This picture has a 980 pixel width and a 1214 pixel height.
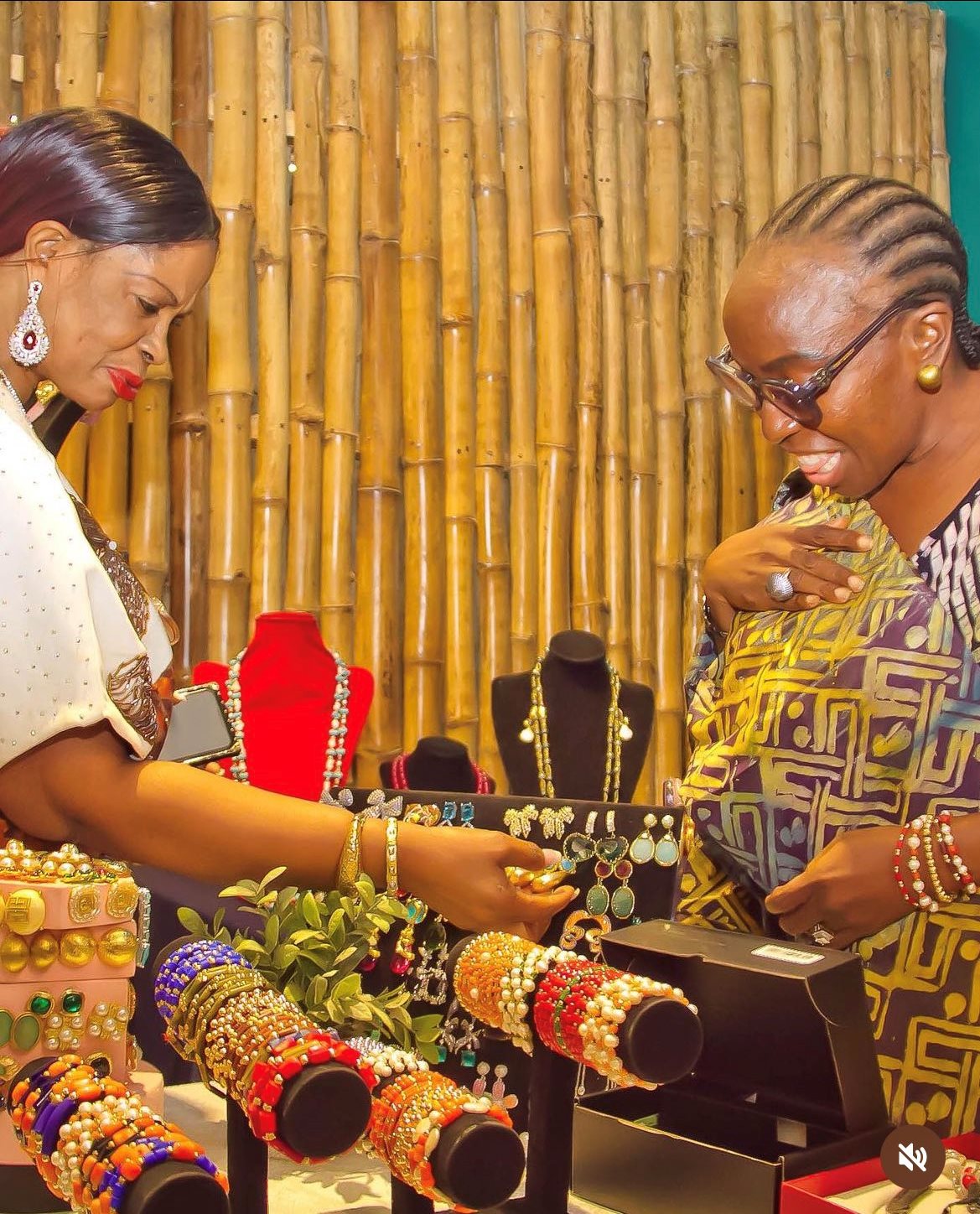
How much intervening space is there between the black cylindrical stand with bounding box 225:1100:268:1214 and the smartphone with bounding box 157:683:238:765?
0.90 m

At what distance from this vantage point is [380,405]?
3.44m

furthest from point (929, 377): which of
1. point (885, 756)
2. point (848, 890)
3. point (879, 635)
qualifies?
point (848, 890)

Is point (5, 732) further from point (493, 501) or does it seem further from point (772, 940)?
point (493, 501)

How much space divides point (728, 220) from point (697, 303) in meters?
0.27

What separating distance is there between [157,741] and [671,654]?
2443 millimetres

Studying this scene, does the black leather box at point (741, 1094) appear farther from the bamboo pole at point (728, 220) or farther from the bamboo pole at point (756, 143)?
the bamboo pole at point (756, 143)

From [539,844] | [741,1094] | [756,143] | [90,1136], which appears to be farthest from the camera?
[756,143]

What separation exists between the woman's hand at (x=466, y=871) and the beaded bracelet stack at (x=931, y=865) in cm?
36

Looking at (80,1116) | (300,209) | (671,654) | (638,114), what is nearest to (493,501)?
(671,654)

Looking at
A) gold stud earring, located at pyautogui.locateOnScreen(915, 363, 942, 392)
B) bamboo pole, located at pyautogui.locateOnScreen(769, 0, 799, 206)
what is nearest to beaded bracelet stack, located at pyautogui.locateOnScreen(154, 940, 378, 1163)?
gold stud earring, located at pyautogui.locateOnScreen(915, 363, 942, 392)

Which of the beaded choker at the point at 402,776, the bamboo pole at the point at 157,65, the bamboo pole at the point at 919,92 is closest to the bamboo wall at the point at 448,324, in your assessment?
the bamboo pole at the point at 157,65

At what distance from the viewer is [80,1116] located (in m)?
0.94

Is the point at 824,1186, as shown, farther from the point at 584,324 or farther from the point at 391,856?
the point at 584,324

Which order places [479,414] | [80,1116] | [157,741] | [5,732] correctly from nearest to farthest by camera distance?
[80,1116] < [5,732] < [157,741] < [479,414]
